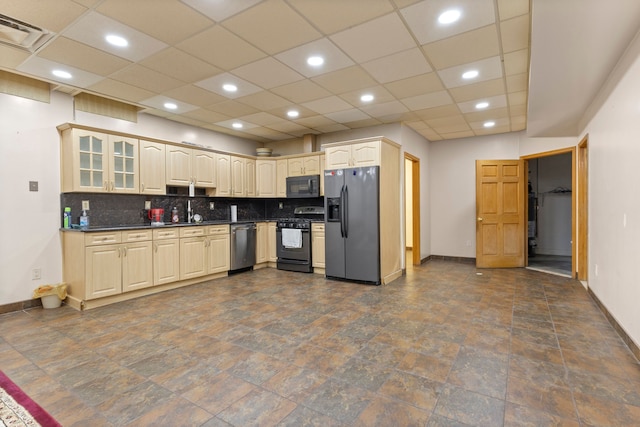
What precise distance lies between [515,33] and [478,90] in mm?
1377

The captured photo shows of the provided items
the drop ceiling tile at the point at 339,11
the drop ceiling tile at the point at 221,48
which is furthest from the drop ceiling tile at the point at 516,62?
the drop ceiling tile at the point at 221,48

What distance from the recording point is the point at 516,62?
10.7 ft

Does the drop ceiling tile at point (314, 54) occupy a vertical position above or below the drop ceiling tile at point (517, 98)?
above

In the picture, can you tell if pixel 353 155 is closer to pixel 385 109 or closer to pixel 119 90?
pixel 385 109

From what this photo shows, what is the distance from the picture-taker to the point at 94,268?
3.79 m

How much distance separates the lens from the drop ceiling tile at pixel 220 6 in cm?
229

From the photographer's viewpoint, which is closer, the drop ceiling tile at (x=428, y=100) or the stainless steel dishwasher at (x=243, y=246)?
the drop ceiling tile at (x=428, y=100)

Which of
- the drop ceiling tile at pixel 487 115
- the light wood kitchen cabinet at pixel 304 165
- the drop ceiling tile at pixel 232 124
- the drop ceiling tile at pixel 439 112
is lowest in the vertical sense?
the light wood kitchen cabinet at pixel 304 165

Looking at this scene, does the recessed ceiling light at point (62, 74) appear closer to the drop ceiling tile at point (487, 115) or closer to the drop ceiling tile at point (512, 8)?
the drop ceiling tile at point (512, 8)

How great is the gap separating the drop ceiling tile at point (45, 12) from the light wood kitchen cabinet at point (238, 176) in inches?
139

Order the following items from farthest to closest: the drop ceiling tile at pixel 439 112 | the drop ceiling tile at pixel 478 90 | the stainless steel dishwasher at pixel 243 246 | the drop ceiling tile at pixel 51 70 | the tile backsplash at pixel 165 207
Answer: the stainless steel dishwasher at pixel 243 246 < the drop ceiling tile at pixel 439 112 < the tile backsplash at pixel 165 207 < the drop ceiling tile at pixel 478 90 < the drop ceiling tile at pixel 51 70

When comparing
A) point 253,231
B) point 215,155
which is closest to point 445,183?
point 253,231

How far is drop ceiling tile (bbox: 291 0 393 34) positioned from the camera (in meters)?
2.33

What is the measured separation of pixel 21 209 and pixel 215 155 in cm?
271
